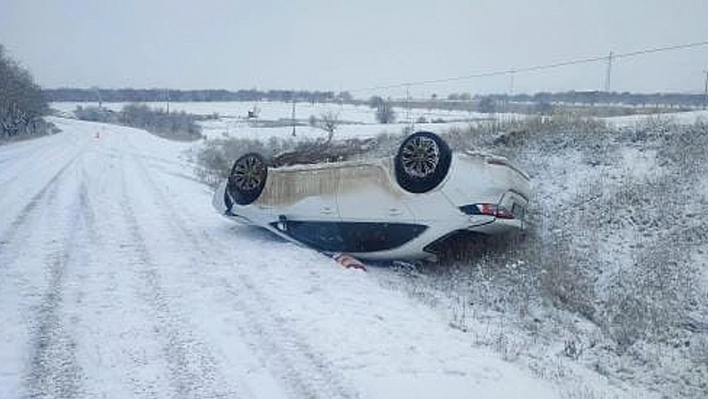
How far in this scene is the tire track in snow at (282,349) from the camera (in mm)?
4449

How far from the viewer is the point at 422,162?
7867 millimetres

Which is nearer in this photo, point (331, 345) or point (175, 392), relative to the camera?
point (175, 392)

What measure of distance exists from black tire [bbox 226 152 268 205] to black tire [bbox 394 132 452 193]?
2.68m

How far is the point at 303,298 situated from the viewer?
21.5 feet

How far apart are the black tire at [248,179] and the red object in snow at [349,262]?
6.64ft

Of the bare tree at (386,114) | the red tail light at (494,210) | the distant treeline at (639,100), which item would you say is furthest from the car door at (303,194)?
the bare tree at (386,114)

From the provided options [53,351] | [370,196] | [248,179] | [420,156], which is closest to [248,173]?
[248,179]

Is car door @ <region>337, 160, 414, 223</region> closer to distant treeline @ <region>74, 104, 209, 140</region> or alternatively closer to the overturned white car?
the overturned white car

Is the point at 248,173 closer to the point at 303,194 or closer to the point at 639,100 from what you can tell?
the point at 303,194

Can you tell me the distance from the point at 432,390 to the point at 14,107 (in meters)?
58.8

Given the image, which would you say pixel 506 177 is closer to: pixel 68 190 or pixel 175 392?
pixel 175 392

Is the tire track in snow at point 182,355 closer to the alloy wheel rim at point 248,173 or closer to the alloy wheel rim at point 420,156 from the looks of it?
the alloy wheel rim at point 248,173

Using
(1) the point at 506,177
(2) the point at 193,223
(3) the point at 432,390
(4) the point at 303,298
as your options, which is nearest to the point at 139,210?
(2) the point at 193,223

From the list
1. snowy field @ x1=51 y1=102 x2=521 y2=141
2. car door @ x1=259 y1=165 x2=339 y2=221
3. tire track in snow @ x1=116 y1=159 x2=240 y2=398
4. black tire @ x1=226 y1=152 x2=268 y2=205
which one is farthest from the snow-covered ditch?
snowy field @ x1=51 y1=102 x2=521 y2=141
